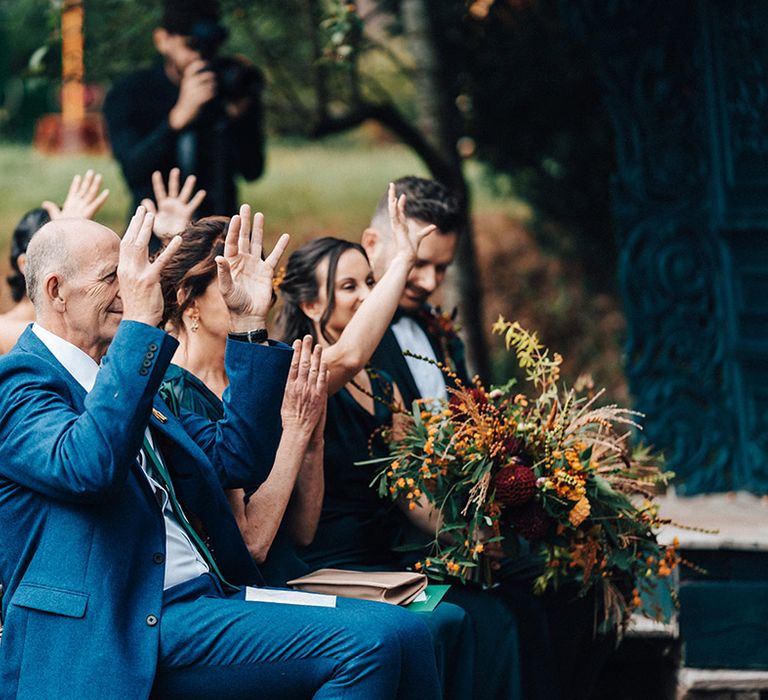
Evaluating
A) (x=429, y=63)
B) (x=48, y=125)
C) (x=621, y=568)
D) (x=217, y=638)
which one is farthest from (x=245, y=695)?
(x=48, y=125)

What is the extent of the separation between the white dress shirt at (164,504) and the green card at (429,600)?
2.13 ft

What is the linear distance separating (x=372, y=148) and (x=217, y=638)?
12488 mm

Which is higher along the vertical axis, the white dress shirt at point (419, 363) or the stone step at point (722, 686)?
the white dress shirt at point (419, 363)

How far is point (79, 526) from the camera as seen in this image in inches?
111

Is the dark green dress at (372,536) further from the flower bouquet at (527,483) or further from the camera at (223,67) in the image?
the camera at (223,67)

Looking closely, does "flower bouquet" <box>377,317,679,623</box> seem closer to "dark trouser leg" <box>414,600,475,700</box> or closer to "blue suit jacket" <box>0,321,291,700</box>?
"dark trouser leg" <box>414,600,475,700</box>

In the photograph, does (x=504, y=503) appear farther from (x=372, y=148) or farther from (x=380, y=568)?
(x=372, y=148)

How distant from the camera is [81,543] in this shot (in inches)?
111

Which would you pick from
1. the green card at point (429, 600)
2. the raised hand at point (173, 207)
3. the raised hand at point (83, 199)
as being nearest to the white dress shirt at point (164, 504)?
the green card at point (429, 600)

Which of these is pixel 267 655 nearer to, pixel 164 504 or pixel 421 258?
pixel 164 504

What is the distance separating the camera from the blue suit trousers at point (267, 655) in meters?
2.93

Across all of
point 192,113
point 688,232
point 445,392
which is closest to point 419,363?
point 445,392

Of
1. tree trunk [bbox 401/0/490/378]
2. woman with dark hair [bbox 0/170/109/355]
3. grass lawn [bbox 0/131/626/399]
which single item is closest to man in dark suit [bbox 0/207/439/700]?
woman with dark hair [bbox 0/170/109/355]

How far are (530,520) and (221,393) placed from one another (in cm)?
94
